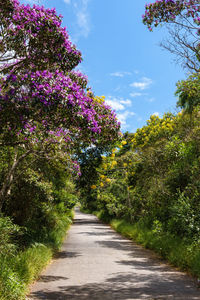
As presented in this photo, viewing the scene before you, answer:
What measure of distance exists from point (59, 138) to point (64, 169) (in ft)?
6.49

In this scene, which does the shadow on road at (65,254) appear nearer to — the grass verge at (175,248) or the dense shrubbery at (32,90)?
the dense shrubbery at (32,90)

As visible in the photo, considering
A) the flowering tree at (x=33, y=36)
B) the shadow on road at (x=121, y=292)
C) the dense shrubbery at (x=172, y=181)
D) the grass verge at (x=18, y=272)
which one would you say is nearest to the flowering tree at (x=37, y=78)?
the flowering tree at (x=33, y=36)

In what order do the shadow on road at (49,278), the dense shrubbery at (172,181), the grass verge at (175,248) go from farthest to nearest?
the dense shrubbery at (172,181) → the grass verge at (175,248) → the shadow on road at (49,278)

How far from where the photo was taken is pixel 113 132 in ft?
31.4

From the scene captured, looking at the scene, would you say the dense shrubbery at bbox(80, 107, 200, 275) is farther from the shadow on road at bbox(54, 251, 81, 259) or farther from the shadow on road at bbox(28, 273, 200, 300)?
the shadow on road at bbox(54, 251, 81, 259)

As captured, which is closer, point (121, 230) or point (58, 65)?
point (58, 65)

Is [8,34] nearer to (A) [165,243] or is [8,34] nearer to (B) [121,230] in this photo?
(A) [165,243]

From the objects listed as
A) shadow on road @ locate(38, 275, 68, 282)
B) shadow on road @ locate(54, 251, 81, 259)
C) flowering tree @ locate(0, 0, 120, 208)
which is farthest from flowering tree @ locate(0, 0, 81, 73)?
shadow on road @ locate(54, 251, 81, 259)

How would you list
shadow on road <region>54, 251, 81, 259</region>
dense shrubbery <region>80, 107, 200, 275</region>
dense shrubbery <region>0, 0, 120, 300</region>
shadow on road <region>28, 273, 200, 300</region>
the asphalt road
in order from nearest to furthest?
dense shrubbery <region>0, 0, 120, 300</region>
shadow on road <region>28, 273, 200, 300</region>
the asphalt road
dense shrubbery <region>80, 107, 200, 275</region>
shadow on road <region>54, 251, 81, 259</region>

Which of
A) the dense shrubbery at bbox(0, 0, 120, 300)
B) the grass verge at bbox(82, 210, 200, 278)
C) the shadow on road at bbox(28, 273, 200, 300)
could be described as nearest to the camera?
the dense shrubbery at bbox(0, 0, 120, 300)

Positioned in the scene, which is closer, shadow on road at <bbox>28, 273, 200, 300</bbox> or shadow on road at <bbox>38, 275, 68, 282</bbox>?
shadow on road at <bbox>28, 273, 200, 300</bbox>

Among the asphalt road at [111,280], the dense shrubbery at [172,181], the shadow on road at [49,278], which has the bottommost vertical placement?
the shadow on road at [49,278]

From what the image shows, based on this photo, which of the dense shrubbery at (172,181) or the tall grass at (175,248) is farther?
the dense shrubbery at (172,181)

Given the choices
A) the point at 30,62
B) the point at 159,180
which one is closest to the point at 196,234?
the point at 159,180
